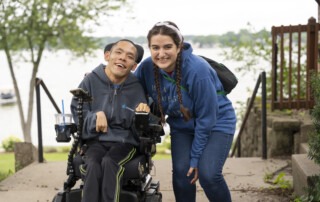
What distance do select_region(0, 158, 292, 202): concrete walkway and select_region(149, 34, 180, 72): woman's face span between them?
55.8 inches

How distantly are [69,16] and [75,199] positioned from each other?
14.5 m

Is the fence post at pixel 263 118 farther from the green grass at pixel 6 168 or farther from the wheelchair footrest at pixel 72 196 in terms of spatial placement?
the wheelchair footrest at pixel 72 196

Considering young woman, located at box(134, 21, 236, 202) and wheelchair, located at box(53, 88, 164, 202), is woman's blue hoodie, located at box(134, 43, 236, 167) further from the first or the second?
wheelchair, located at box(53, 88, 164, 202)

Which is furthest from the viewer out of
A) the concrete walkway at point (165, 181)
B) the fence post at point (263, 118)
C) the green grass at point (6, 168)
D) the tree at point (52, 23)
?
the tree at point (52, 23)

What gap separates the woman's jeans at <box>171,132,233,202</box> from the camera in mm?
4168

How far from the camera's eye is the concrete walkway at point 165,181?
577cm

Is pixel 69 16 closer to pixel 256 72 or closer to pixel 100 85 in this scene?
pixel 256 72

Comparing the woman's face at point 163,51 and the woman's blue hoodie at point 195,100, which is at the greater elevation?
the woman's face at point 163,51

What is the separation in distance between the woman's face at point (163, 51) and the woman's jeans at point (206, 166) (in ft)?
1.78

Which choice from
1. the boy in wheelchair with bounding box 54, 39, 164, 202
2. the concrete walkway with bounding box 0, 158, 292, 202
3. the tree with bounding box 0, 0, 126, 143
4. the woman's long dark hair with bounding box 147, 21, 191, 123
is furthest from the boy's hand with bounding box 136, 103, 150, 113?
the tree with bounding box 0, 0, 126, 143

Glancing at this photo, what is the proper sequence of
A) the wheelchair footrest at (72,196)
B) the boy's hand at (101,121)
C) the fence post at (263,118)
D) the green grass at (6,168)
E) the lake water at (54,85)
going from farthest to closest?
the lake water at (54,85)
the green grass at (6,168)
the fence post at (263,118)
the wheelchair footrest at (72,196)
the boy's hand at (101,121)

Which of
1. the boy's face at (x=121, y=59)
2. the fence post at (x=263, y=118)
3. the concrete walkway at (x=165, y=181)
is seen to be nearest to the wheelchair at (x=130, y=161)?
the boy's face at (x=121, y=59)

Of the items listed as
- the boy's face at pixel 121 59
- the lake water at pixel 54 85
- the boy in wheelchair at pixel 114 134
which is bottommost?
the lake water at pixel 54 85

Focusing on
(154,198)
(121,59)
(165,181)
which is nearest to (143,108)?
(121,59)
